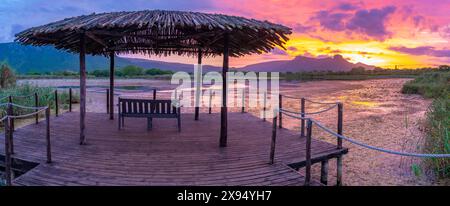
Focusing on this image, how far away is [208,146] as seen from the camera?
6258 millimetres

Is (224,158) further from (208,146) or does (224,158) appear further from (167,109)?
(167,109)

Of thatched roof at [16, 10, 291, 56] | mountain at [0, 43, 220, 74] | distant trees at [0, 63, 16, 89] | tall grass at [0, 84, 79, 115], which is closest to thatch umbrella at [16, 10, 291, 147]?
thatched roof at [16, 10, 291, 56]

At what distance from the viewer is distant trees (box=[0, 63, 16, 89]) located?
17422mm

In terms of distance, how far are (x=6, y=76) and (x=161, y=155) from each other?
15.9 metres

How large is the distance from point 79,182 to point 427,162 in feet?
20.6

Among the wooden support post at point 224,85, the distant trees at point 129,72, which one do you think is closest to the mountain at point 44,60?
the distant trees at point 129,72

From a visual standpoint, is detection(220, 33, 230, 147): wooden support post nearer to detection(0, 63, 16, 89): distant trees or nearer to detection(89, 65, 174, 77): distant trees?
detection(0, 63, 16, 89): distant trees

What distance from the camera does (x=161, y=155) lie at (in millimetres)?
5562

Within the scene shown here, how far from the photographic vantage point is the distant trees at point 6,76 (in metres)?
17.4

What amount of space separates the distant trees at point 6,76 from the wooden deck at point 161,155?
37.2ft

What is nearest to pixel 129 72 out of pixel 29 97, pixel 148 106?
pixel 29 97

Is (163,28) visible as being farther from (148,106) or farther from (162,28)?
(148,106)

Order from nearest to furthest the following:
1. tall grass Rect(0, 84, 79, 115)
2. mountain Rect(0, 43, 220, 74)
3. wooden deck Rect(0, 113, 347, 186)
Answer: wooden deck Rect(0, 113, 347, 186) < tall grass Rect(0, 84, 79, 115) < mountain Rect(0, 43, 220, 74)

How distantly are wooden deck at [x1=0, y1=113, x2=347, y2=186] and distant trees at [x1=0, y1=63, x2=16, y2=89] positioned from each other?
1134 centimetres
